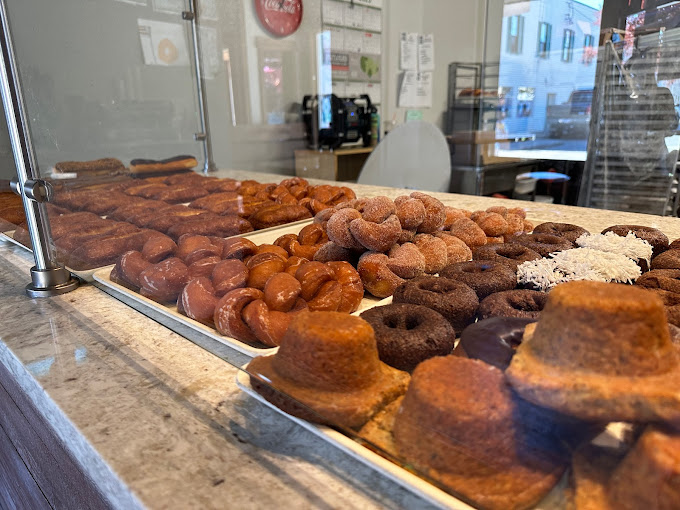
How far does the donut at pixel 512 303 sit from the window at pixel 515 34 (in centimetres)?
316

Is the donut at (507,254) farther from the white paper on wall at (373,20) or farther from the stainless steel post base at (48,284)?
the white paper on wall at (373,20)

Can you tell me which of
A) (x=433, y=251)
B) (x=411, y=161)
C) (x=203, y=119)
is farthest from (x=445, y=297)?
(x=411, y=161)

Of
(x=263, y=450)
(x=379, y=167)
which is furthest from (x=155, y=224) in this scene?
(x=379, y=167)

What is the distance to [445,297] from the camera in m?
0.74

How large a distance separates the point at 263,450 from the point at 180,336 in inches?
14.4

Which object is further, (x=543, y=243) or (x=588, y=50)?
(x=588, y=50)

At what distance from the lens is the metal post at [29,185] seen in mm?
989

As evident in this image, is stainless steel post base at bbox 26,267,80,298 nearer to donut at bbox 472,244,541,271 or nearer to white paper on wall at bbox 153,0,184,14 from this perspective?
donut at bbox 472,244,541,271

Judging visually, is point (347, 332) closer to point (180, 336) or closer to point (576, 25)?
point (180, 336)

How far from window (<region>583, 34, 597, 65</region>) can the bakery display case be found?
1.38m

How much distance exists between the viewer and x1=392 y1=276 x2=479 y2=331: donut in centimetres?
70

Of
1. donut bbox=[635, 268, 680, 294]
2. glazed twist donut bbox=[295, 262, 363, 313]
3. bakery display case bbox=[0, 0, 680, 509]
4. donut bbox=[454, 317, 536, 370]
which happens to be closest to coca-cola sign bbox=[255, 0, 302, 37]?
bakery display case bbox=[0, 0, 680, 509]

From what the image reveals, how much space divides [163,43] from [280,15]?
4.87 feet

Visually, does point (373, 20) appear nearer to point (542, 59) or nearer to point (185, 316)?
point (542, 59)
